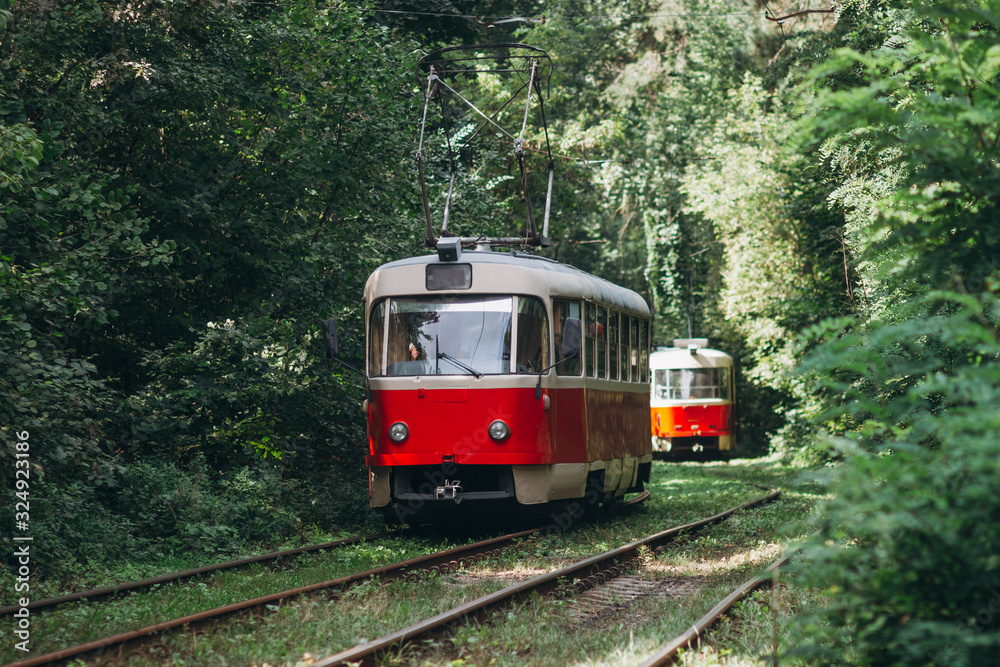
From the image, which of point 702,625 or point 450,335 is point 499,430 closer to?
point 450,335

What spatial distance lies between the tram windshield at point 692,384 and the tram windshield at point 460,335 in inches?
821

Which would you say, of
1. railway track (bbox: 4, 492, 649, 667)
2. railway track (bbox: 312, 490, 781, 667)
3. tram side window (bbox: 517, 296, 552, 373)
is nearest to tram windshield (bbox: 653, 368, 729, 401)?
railway track (bbox: 312, 490, 781, 667)

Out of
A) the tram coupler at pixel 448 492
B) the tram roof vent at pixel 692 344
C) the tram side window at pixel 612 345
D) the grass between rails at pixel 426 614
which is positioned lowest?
the grass between rails at pixel 426 614

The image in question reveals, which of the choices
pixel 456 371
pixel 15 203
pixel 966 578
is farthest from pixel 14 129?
pixel 966 578

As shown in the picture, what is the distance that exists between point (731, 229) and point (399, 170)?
577 inches

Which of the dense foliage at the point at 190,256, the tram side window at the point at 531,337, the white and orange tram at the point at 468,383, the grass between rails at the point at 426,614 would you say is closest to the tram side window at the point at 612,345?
the white and orange tram at the point at 468,383

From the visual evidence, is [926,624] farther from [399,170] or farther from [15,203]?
[399,170]

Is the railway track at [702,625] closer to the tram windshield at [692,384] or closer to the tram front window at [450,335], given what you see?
the tram front window at [450,335]

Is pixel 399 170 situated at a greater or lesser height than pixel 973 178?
greater

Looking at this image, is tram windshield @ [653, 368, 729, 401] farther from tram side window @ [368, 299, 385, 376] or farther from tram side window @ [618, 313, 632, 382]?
tram side window @ [368, 299, 385, 376]

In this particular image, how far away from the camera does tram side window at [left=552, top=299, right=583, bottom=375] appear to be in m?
11.7

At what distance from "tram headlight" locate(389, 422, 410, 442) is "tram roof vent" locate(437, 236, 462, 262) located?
74.5 inches

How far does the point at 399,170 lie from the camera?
1598cm

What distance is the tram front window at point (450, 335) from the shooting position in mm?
11320
